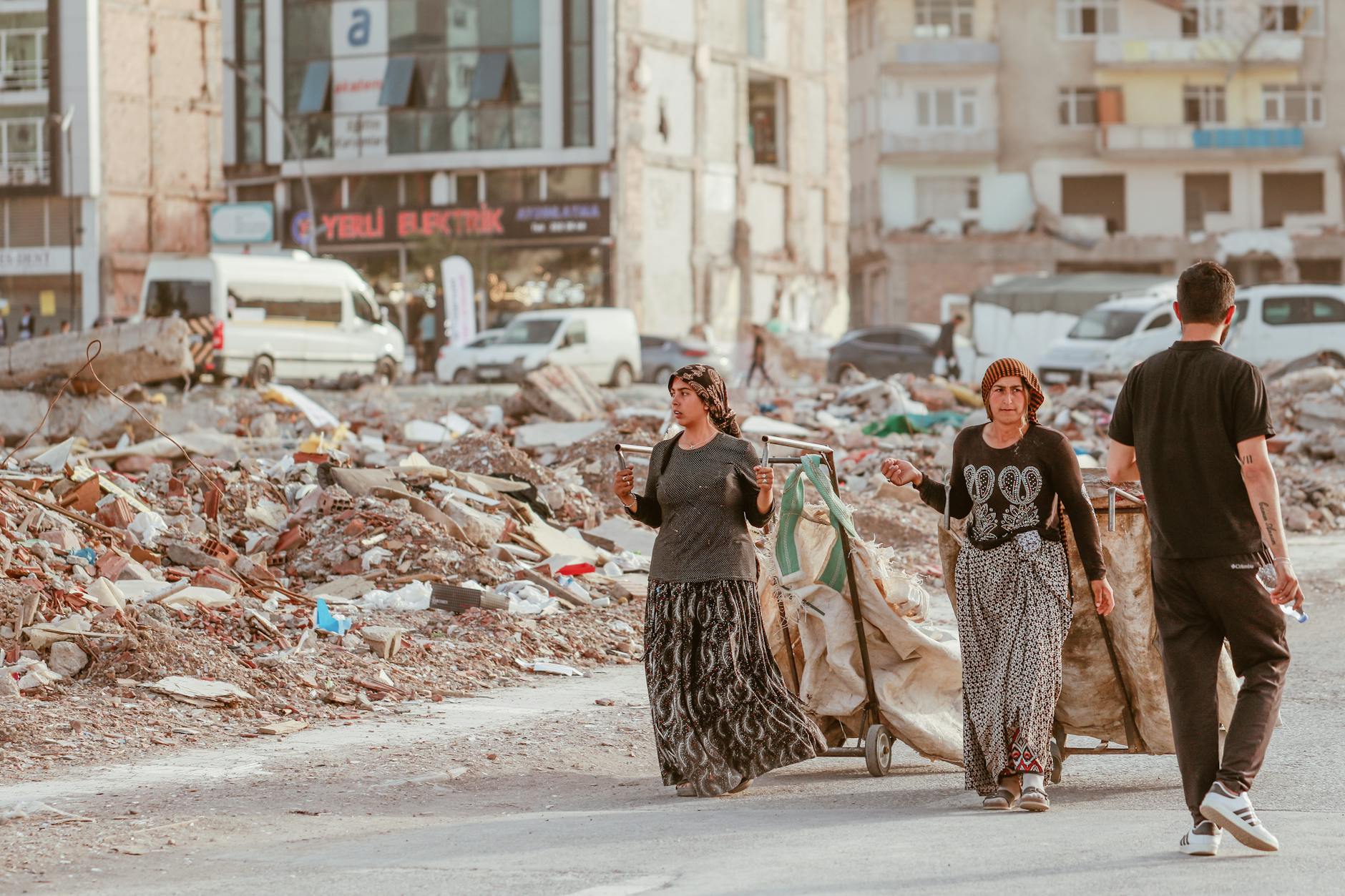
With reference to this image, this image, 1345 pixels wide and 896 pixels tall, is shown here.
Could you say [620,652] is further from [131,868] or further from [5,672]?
[131,868]

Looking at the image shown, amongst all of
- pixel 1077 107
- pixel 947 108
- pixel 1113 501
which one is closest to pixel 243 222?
pixel 947 108

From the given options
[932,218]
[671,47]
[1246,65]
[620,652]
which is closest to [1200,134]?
[1246,65]

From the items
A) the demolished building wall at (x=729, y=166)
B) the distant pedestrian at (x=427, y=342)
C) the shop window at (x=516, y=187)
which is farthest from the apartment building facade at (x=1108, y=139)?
the distant pedestrian at (x=427, y=342)

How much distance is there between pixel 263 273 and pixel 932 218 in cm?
3308

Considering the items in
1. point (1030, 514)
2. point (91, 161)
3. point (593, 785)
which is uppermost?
point (91, 161)

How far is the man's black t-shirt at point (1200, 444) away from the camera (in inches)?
233

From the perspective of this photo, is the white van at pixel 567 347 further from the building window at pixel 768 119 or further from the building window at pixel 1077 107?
the building window at pixel 1077 107

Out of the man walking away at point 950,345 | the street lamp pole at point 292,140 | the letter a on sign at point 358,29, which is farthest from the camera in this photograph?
the letter a on sign at point 358,29

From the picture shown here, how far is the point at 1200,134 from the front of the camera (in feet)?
218

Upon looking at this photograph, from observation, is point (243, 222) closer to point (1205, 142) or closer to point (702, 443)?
point (1205, 142)

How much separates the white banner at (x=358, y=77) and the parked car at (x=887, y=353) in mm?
16359

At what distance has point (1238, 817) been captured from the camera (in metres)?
5.72

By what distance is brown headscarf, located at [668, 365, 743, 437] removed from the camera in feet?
23.7

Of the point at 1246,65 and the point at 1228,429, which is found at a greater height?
the point at 1246,65
